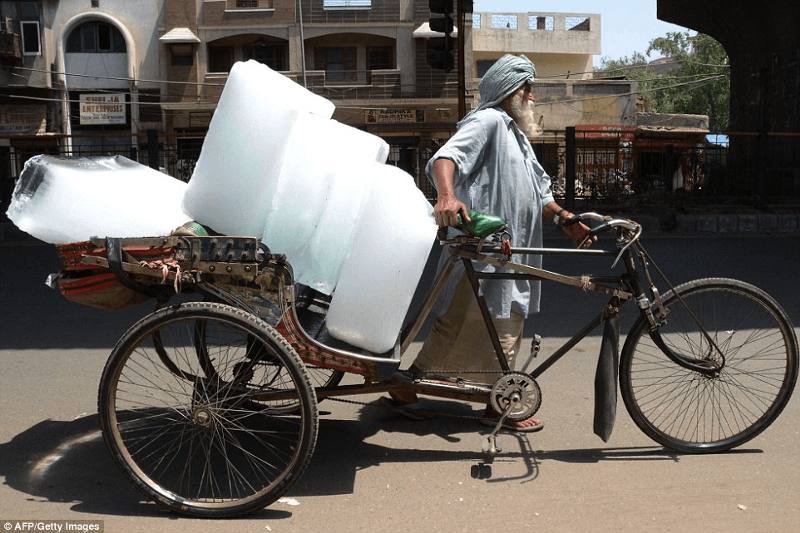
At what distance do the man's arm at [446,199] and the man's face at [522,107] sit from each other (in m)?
0.47

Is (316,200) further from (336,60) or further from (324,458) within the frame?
(336,60)

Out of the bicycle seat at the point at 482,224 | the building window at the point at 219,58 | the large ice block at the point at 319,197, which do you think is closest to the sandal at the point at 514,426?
the bicycle seat at the point at 482,224

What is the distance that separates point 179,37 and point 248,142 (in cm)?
3663

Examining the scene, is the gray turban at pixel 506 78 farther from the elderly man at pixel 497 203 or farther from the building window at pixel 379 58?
the building window at pixel 379 58

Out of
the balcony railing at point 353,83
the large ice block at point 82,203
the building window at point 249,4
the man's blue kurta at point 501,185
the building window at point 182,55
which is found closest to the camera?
the large ice block at point 82,203

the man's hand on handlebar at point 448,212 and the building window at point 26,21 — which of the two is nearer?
the man's hand on handlebar at point 448,212

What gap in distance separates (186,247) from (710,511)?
206 centimetres

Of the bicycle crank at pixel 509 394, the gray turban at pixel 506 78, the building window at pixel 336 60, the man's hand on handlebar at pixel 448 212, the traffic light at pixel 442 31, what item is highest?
the building window at pixel 336 60

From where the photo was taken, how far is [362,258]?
323 cm

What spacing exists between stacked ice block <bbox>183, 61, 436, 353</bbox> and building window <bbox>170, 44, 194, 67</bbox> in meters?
36.9

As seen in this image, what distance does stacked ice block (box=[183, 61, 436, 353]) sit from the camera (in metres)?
3.15

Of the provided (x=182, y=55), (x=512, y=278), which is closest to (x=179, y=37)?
(x=182, y=55)

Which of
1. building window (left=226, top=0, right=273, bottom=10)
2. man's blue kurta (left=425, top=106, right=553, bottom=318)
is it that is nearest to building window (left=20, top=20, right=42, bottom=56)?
building window (left=226, top=0, right=273, bottom=10)

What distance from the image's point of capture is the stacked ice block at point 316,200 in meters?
3.15
